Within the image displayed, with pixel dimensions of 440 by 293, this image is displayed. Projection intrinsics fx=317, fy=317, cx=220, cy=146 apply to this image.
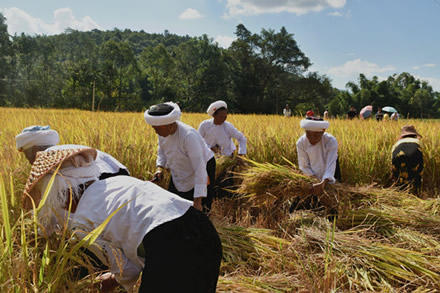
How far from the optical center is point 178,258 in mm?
1191

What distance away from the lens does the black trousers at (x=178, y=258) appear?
1180mm

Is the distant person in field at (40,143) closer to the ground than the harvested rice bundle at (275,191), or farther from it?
farther from it

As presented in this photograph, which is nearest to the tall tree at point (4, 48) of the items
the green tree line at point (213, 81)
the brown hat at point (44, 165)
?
the green tree line at point (213, 81)

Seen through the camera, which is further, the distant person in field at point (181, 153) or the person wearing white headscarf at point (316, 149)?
the person wearing white headscarf at point (316, 149)

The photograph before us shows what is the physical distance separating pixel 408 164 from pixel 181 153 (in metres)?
2.67

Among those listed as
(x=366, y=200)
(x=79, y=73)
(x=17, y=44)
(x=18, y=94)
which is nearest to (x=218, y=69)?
(x=79, y=73)

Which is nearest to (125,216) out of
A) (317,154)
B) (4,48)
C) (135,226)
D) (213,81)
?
(135,226)

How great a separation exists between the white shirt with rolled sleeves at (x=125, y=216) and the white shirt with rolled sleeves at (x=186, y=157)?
1.20m

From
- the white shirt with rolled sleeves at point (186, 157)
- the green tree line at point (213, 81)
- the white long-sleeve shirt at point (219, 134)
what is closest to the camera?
the white shirt with rolled sleeves at point (186, 157)

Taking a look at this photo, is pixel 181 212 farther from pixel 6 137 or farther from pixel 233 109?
pixel 233 109

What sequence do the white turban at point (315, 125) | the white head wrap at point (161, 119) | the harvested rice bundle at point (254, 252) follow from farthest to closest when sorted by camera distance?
the white turban at point (315, 125), the white head wrap at point (161, 119), the harvested rice bundle at point (254, 252)

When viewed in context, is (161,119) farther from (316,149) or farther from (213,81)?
(213,81)

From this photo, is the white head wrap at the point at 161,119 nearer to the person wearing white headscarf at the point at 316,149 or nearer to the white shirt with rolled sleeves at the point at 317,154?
the person wearing white headscarf at the point at 316,149

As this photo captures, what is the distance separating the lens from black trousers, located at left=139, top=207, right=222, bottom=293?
1180 mm
